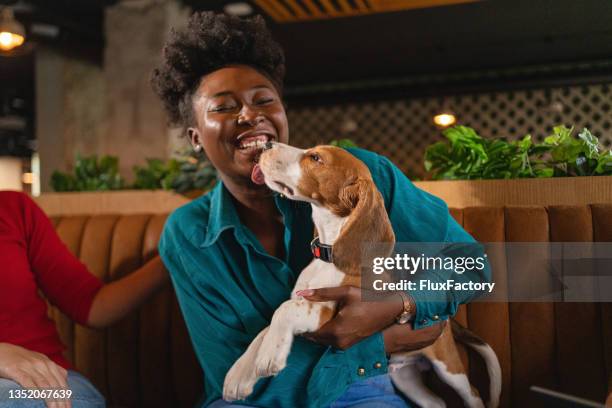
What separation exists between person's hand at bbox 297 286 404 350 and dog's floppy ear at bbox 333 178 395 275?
0.14ft

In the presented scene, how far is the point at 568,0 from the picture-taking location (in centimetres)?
87

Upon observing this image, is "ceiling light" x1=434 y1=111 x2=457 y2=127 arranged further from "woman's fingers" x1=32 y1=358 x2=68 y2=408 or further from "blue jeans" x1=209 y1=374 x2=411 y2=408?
"woman's fingers" x1=32 y1=358 x2=68 y2=408

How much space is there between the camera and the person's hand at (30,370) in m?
1.05

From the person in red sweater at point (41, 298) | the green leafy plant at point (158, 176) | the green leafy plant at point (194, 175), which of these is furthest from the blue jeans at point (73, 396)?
the green leafy plant at point (158, 176)

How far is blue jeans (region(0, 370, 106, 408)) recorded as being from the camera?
3.33 feet

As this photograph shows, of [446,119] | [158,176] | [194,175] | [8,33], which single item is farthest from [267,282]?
[8,33]

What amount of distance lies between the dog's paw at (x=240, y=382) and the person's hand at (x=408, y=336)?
0.24 meters

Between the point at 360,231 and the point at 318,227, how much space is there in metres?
0.12

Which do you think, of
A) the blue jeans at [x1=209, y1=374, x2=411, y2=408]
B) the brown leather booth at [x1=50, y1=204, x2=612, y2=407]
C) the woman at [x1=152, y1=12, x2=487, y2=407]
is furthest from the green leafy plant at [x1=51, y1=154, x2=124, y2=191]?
the blue jeans at [x1=209, y1=374, x2=411, y2=408]

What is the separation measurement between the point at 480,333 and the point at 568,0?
0.63m

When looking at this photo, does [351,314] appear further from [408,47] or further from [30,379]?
[408,47]

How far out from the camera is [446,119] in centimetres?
151

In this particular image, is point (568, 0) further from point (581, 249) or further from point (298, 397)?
point (298, 397)

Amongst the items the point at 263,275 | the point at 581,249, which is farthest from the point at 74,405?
the point at 581,249
